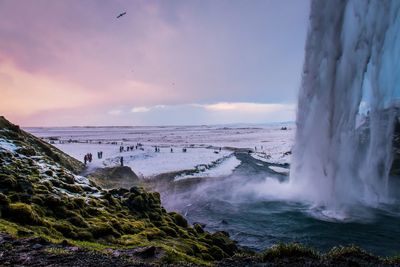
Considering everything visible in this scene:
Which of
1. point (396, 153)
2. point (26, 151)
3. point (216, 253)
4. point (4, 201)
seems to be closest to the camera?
point (4, 201)

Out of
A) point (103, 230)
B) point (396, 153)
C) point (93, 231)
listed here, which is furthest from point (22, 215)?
point (396, 153)

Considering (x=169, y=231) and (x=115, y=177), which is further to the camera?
(x=115, y=177)

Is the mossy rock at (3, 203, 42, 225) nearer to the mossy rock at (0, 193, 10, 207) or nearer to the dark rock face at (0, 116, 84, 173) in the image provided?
the mossy rock at (0, 193, 10, 207)

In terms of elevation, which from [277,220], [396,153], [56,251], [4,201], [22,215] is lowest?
[277,220]

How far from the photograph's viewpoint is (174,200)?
37.8 meters

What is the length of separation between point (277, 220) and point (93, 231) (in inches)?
682

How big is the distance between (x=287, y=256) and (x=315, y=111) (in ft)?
104

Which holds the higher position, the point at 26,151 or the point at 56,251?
the point at 26,151

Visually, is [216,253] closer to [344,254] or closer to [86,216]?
[86,216]

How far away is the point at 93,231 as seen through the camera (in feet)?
56.9

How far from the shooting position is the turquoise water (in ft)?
82.9

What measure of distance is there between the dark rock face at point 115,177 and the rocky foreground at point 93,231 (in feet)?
38.6

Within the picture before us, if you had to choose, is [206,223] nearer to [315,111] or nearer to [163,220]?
[163,220]

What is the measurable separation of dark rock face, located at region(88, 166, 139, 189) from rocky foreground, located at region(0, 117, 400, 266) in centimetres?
1176
